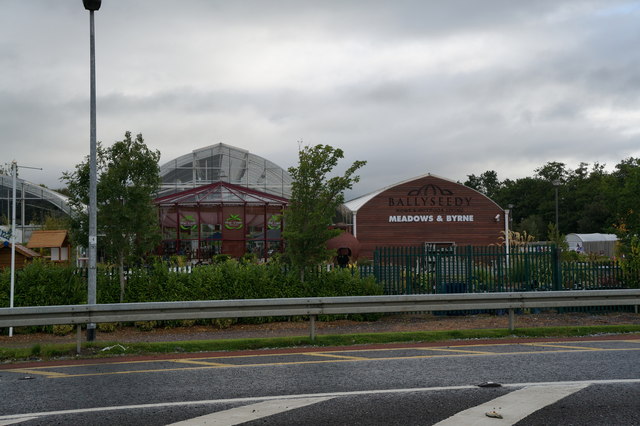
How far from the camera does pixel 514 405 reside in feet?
21.6

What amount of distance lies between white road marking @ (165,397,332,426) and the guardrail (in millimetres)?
4676

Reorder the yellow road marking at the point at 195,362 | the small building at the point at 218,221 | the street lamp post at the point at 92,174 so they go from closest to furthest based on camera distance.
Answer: the yellow road marking at the point at 195,362 → the street lamp post at the point at 92,174 → the small building at the point at 218,221

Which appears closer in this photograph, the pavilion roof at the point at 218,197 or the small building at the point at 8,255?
the small building at the point at 8,255

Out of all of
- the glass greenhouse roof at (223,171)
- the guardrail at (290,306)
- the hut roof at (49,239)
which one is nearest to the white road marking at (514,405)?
the guardrail at (290,306)

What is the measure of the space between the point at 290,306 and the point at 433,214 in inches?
1566

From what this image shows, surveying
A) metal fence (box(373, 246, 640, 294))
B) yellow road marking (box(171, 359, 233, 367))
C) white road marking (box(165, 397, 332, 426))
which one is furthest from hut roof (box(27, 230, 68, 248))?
white road marking (box(165, 397, 332, 426))

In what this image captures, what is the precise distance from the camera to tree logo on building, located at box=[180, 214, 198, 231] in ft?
113

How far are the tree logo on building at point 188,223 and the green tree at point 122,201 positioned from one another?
59.0ft

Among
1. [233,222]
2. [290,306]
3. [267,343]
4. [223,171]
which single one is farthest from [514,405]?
[223,171]

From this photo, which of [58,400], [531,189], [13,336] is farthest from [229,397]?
[531,189]

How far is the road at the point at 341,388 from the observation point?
20.5ft

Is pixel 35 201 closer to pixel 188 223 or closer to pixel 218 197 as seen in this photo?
pixel 188 223

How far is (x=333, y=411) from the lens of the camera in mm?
6469

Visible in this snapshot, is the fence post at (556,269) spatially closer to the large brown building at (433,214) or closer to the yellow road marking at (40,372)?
the yellow road marking at (40,372)
